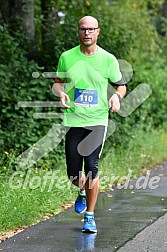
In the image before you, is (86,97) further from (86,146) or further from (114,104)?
(86,146)

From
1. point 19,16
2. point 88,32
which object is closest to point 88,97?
point 88,32

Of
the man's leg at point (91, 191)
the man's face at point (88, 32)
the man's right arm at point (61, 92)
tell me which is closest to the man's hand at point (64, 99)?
the man's right arm at point (61, 92)

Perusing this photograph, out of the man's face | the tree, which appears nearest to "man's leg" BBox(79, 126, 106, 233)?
the man's face

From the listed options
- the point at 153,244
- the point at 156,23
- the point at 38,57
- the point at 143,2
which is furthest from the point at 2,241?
the point at 156,23

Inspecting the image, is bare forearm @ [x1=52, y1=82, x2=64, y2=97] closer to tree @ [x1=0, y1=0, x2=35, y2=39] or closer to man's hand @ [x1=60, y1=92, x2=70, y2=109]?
man's hand @ [x1=60, y1=92, x2=70, y2=109]

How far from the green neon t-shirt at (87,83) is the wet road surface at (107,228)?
1066mm

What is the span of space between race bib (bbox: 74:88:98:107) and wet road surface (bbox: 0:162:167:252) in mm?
1239

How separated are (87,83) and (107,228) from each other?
4.81 feet

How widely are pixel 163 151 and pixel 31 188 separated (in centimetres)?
660

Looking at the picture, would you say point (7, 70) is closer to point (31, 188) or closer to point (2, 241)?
point (31, 188)

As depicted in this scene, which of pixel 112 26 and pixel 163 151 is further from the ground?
pixel 112 26

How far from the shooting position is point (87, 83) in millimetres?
7586

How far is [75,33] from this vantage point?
13531mm

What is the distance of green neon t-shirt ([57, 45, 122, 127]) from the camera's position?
24.9 feet
